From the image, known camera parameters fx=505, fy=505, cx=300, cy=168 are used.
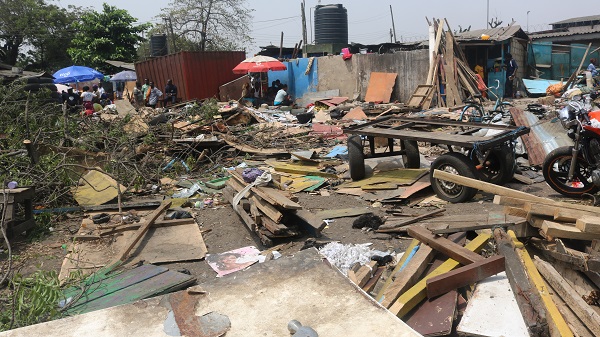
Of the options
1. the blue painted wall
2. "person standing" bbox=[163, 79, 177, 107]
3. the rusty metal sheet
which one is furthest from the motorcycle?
the blue painted wall

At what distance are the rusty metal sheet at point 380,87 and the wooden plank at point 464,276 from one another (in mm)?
16019

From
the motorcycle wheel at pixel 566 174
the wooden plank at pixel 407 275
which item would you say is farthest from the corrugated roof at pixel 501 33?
the wooden plank at pixel 407 275

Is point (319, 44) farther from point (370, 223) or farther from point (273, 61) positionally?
point (370, 223)

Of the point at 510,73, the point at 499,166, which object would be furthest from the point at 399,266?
the point at 510,73

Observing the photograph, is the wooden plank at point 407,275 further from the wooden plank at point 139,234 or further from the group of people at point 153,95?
the group of people at point 153,95

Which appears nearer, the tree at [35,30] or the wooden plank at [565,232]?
the wooden plank at [565,232]

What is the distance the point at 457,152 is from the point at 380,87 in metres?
13.0

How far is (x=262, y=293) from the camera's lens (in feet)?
8.25

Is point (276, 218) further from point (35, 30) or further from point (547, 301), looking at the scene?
point (35, 30)

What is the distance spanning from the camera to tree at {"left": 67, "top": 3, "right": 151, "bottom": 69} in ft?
101

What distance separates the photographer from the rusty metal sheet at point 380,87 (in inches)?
769

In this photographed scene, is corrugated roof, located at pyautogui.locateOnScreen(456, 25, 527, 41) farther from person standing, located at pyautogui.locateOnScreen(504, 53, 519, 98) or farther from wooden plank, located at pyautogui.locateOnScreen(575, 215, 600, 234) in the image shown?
wooden plank, located at pyautogui.locateOnScreen(575, 215, 600, 234)

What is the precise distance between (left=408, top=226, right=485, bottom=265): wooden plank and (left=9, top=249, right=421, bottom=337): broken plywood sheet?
74.1 inches

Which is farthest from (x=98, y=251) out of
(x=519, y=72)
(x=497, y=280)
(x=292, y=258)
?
(x=519, y=72)
